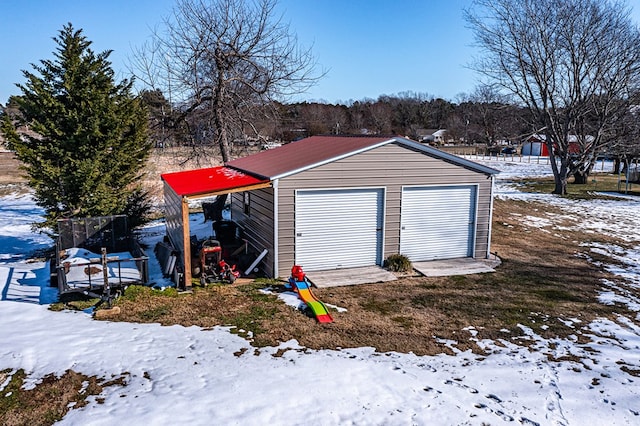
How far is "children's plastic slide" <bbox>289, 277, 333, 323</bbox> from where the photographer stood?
7.33 m

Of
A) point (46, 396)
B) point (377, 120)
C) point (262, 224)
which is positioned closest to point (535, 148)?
point (377, 120)

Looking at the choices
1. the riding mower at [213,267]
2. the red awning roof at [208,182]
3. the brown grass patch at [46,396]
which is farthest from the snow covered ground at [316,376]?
the red awning roof at [208,182]

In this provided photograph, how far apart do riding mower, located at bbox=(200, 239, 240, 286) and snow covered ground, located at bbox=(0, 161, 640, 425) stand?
2.19 m

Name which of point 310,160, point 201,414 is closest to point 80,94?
point 310,160

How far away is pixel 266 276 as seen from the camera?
955 centimetres

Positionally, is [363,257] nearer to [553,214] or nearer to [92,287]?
[92,287]

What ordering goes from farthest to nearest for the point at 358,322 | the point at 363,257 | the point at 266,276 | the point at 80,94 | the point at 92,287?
the point at 80,94 → the point at 363,257 → the point at 266,276 → the point at 92,287 → the point at 358,322

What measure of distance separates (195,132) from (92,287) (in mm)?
9519

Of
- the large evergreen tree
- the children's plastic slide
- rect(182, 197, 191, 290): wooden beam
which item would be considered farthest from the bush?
the large evergreen tree

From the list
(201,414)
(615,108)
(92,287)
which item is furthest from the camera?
(615,108)

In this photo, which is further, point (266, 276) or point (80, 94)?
point (80, 94)

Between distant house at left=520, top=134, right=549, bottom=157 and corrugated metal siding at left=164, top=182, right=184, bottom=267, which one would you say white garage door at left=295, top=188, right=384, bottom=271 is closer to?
corrugated metal siding at left=164, top=182, right=184, bottom=267

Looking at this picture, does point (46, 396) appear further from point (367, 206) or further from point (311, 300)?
point (367, 206)

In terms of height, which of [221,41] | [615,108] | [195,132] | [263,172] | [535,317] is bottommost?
[535,317]
